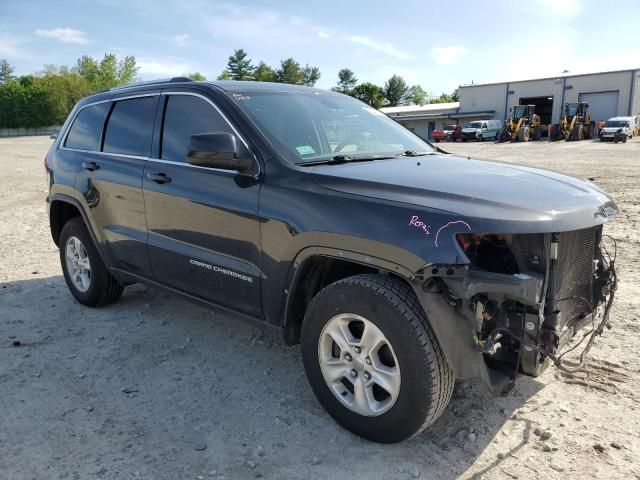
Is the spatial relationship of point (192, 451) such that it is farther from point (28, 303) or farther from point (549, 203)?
point (28, 303)

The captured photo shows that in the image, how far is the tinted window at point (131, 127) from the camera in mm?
4102

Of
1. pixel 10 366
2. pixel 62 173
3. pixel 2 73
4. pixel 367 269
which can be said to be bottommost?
pixel 10 366

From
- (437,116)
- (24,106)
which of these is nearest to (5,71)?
(24,106)

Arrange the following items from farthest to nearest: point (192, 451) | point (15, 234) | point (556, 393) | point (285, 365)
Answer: point (15, 234) < point (285, 365) < point (556, 393) < point (192, 451)

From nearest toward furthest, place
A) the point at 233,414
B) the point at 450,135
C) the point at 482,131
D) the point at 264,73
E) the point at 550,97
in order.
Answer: the point at 233,414 < the point at 482,131 < the point at 450,135 < the point at 550,97 < the point at 264,73

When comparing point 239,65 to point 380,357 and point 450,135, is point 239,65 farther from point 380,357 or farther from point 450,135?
point 380,357

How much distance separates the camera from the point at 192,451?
2848 mm

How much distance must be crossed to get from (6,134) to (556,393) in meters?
89.1

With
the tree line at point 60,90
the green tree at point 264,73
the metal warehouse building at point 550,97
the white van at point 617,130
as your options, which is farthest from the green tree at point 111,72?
the white van at point 617,130

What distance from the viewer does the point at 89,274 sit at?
16.4 feet

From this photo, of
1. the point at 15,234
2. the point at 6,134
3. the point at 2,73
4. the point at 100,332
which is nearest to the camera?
the point at 100,332

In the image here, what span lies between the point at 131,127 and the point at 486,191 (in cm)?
293

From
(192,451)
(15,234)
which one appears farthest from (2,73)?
(192,451)

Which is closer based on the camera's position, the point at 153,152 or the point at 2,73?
the point at 153,152
